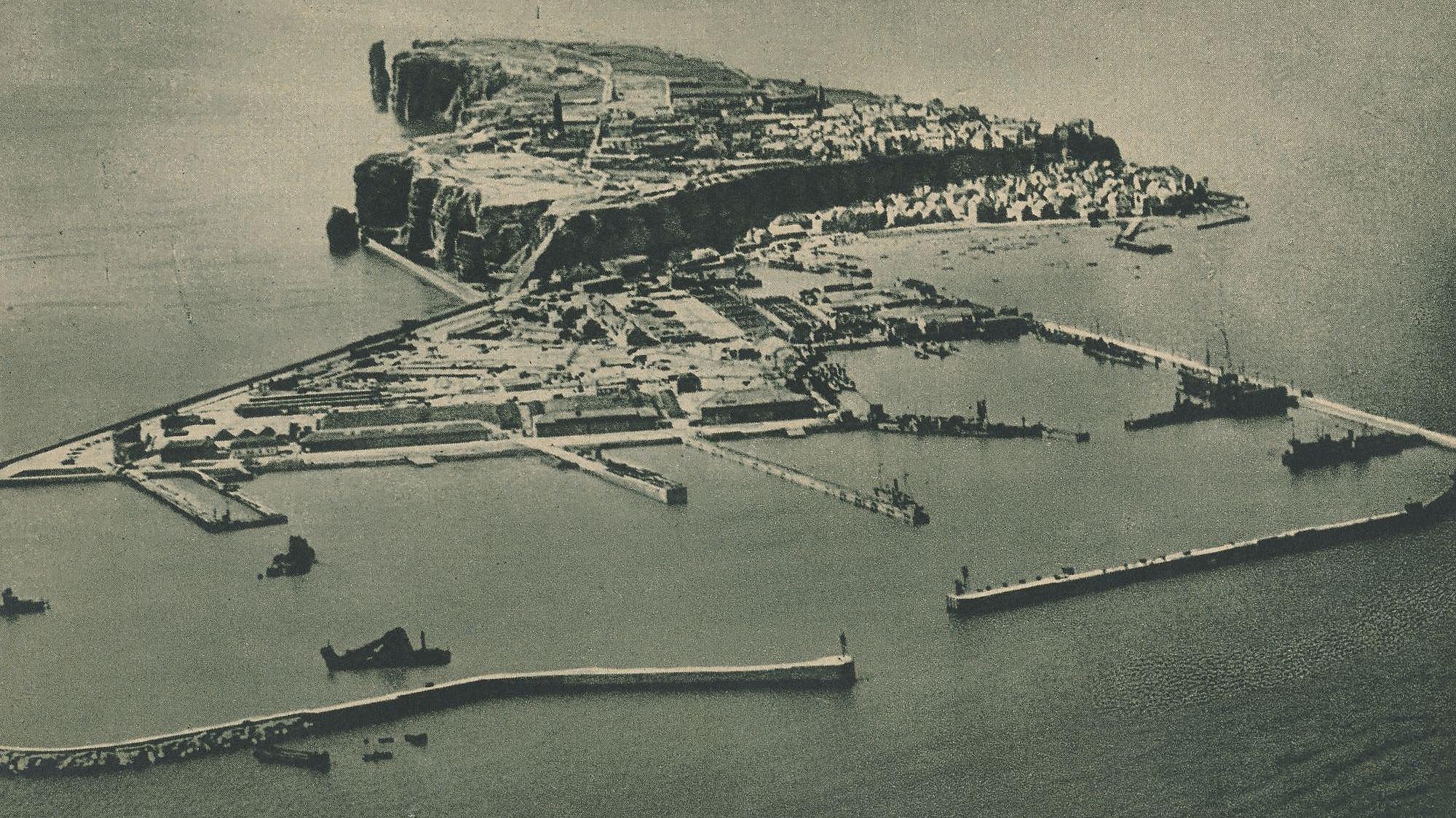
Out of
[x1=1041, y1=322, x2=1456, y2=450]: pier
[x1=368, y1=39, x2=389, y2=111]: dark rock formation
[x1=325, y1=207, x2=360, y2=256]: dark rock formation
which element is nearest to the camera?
[x1=1041, y1=322, x2=1456, y2=450]: pier

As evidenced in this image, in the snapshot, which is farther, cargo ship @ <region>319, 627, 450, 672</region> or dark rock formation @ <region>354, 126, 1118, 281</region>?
dark rock formation @ <region>354, 126, 1118, 281</region>

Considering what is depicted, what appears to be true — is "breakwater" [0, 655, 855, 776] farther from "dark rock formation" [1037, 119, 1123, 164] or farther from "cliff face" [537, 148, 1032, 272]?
"dark rock formation" [1037, 119, 1123, 164]

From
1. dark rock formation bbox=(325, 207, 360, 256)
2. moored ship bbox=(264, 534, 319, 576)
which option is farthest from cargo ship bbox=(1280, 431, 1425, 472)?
dark rock formation bbox=(325, 207, 360, 256)

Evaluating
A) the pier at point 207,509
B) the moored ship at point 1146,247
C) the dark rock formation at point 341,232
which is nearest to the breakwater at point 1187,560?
the pier at point 207,509

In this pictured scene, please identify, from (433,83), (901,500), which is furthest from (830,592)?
(433,83)

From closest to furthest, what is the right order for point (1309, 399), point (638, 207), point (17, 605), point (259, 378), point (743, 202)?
1. point (17, 605)
2. point (1309, 399)
3. point (259, 378)
4. point (638, 207)
5. point (743, 202)

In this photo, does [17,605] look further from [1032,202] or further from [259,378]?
[1032,202]

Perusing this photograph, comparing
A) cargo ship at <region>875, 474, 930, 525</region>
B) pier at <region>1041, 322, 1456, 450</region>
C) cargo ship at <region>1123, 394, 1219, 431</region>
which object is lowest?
cargo ship at <region>875, 474, 930, 525</region>
